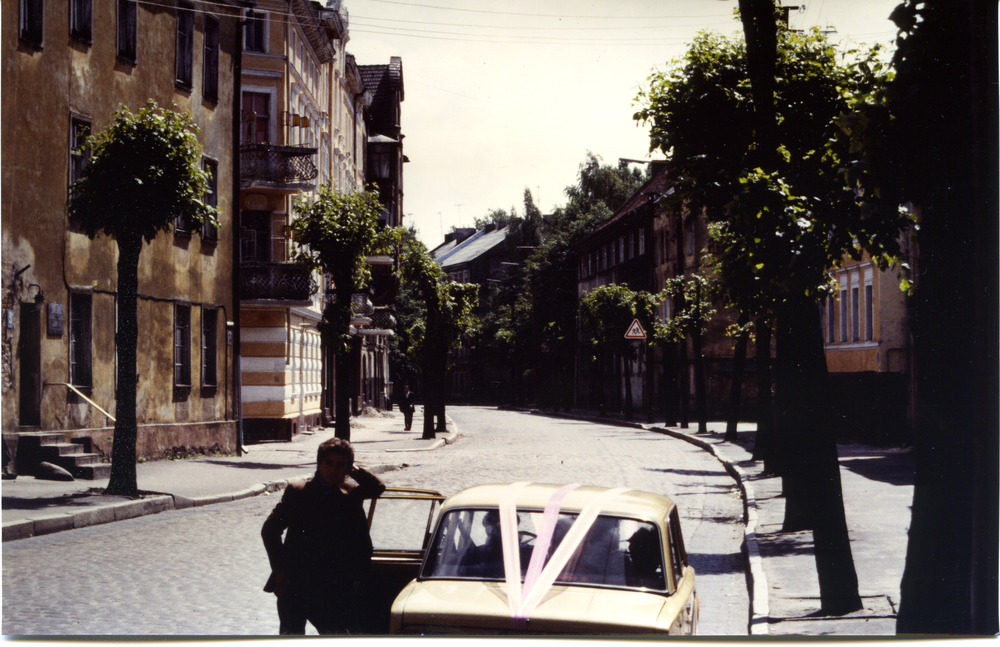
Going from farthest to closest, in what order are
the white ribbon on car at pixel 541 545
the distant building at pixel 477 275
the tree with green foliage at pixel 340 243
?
the distant building at pixel 477 275 < the tree with green foliage at pixel 340 243 < the white ribbon on car at pixel 541 545

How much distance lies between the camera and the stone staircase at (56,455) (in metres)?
14.4

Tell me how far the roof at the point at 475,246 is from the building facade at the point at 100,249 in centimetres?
5023

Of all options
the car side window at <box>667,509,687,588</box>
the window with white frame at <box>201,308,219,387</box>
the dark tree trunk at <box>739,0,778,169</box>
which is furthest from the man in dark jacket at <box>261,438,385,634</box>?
the window with white frame at <box>201,308,219,387</box>

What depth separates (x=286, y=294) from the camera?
26.6 metres

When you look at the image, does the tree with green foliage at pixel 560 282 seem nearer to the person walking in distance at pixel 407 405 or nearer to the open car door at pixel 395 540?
the person walking in distance at pixel 407 405

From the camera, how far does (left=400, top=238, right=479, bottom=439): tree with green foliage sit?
3089 cm

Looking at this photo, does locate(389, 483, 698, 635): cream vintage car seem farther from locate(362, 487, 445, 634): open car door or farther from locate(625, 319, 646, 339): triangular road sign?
locate(625, 319, 646, 339): triangular road sign

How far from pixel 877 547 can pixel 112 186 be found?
31.3 feet

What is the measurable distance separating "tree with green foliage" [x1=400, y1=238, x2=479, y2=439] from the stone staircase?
1505 centimetres

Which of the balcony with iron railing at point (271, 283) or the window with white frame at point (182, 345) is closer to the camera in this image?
the window with white frame at point (182, 345)

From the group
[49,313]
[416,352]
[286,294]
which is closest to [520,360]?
[416,352]

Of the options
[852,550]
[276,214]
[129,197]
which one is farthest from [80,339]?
[276,214]

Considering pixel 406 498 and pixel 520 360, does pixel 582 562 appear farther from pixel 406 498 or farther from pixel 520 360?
pixel 520 360

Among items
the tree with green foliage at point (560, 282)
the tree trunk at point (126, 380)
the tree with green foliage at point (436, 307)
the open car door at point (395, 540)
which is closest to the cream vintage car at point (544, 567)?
the open car door at point (395, 540)
